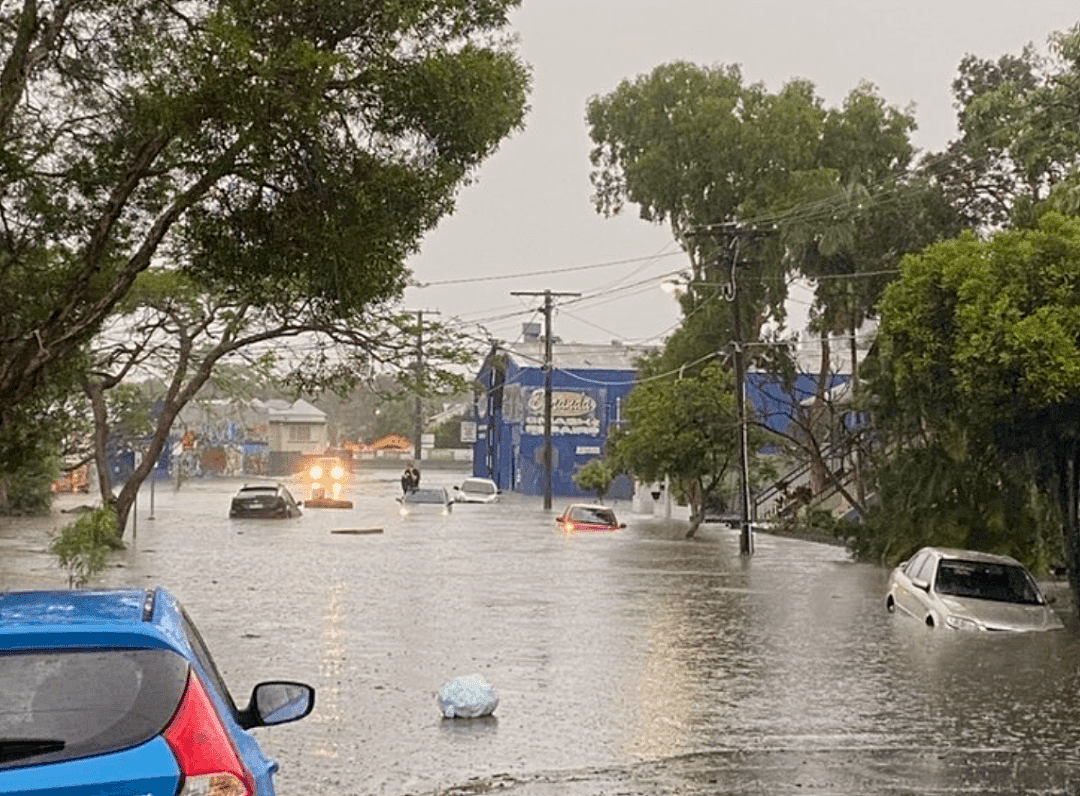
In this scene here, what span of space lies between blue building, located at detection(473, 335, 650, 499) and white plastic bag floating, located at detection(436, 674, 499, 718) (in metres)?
74.2

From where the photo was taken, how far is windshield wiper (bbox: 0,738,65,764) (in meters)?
4.77

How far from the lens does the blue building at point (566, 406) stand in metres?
94.8

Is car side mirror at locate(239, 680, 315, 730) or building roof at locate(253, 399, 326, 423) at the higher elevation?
building roof at locate(253, 399, 326, 423)

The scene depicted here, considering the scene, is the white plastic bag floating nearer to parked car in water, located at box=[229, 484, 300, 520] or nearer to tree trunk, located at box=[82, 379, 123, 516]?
tree trunk, located at box=[82, 379, 123, 516]

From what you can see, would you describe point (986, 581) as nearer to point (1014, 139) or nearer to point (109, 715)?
point (1014, 139)

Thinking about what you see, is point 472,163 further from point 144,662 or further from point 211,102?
point 144,662

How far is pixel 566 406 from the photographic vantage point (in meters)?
94.9

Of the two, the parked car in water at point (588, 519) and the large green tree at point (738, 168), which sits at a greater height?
the large green tree at point (738, 168)

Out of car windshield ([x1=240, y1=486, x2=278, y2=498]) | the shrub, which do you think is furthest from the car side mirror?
car windshield ([x1=240, y1=486, x2=278, y2=498])

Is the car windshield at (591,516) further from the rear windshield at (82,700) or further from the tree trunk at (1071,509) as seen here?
the rear windshield at (82,700)

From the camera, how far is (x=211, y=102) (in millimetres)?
13586

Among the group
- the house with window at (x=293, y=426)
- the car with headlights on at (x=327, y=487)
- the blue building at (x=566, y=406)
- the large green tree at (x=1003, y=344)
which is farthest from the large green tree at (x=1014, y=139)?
the house with window at (x=293, y=426)

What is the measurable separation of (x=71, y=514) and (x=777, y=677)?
47.3 metres

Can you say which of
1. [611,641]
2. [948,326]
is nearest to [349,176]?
[611,641]
